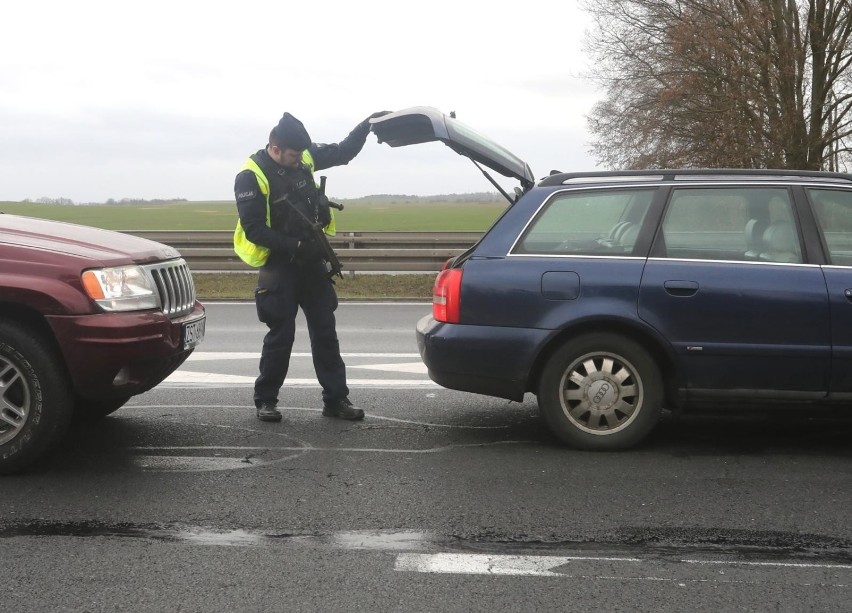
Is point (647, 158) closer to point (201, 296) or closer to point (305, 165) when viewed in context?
point (201, 296)

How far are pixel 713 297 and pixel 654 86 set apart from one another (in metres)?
23.2

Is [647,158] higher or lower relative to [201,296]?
higher

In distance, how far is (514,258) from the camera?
5.88 meters

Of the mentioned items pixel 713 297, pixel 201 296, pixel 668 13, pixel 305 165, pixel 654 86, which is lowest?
→ pixel 201 296

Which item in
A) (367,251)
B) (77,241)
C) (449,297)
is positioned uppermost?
(77,241)

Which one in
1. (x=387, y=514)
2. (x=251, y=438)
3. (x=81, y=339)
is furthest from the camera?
(x=251, y=438)

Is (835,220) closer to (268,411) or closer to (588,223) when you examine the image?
(588,223)

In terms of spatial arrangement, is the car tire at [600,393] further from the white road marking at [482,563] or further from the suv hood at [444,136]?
the white road marking at [482,563]

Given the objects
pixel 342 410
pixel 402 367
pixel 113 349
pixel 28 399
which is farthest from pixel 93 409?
pixel 402 367

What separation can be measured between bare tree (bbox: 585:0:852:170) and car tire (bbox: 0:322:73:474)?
850 inches

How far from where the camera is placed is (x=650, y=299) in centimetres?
568

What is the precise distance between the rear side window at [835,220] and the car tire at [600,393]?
119cm

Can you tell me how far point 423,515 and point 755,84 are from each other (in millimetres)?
22790

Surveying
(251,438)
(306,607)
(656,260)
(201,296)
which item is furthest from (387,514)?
(201,296)
